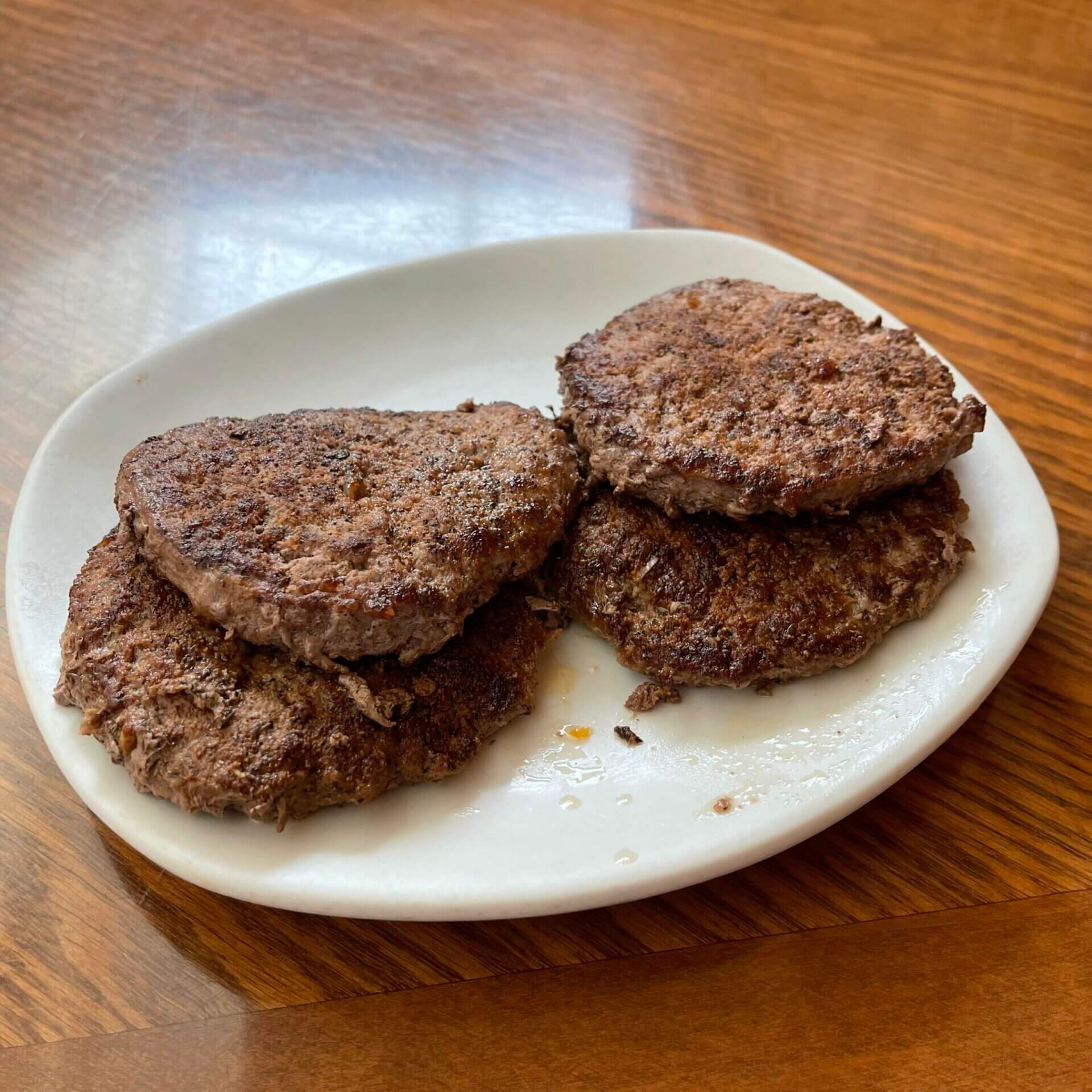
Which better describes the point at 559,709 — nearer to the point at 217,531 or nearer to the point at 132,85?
the point at 217,531

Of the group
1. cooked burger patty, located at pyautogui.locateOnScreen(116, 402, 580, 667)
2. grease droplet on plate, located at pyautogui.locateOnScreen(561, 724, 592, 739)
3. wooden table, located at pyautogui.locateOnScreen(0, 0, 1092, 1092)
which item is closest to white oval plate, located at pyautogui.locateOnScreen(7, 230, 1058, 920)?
grease droplet on plate, located at pyautogui.locateOnScreen(561, 724, 592, 739)

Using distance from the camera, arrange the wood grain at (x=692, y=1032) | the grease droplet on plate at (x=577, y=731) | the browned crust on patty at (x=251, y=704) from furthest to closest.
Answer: the grease droplet on plate at (x=577, y=731) < the browned crust on patty at (x=251, y=704) < the wood grain at (x=692, y=1032)

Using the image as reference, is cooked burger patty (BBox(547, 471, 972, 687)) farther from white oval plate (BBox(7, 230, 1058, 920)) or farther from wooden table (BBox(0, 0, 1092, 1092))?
wooden table (BBox(0, 0, 1092, 1092))

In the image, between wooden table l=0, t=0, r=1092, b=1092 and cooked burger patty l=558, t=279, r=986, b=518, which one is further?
cooked burger patty l=558, t=279, r=986, b=518

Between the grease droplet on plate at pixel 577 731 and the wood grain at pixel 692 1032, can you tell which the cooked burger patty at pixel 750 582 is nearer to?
the grease droplet on plate at pixel 577 731

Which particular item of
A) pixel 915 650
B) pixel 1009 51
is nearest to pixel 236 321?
pixel 915 650

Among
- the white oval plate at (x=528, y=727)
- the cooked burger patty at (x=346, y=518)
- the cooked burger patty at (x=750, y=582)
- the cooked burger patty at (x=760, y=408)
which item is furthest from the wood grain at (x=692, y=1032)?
the cooked burger patty at (x=760, y=408)

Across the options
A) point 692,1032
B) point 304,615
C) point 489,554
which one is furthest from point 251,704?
point 692,1032
